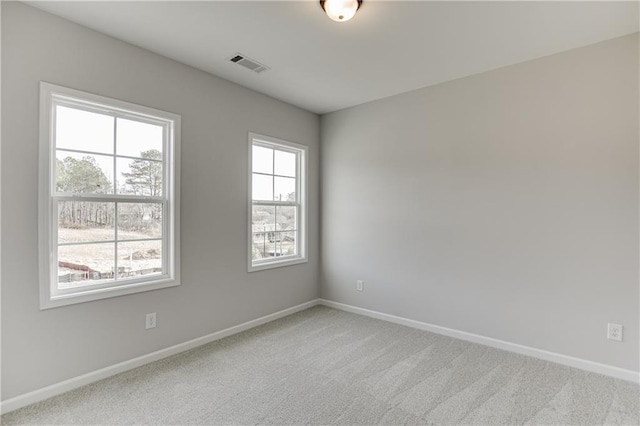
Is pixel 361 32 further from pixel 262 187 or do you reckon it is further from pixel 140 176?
pixel 140 176

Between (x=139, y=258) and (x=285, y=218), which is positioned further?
(x=285, y=218)

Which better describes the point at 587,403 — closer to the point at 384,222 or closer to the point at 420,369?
the point at 420,369

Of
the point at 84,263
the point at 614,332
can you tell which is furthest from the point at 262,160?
the point at 614,332

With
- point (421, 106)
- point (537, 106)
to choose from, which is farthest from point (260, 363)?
point (537, 106)

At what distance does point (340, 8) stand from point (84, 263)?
8.56 ft

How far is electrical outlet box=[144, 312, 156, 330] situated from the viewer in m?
2.69

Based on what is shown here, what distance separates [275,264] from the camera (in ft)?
12.5

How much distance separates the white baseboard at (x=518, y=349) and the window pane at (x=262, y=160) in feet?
6.89

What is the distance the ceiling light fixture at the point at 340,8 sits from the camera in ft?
6.54

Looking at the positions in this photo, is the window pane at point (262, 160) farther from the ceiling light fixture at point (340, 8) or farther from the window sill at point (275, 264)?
the ceiling light fixture at point (340, 8)

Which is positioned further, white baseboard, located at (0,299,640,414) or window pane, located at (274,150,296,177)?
window pane, located at (274,150,296,177)

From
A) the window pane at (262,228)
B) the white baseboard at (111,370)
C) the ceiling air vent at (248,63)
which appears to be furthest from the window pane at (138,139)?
the white baseboard at (111,370)

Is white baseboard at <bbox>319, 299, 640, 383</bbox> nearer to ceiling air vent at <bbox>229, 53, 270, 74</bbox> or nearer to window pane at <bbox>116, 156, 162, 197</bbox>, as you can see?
window pane at <bbox>116, 156, 162, 197</bbox>

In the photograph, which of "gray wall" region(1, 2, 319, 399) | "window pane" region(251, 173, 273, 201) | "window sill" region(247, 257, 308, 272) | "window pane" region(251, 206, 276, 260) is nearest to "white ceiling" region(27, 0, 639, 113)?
"gray wall" region(1, 2, 319, 399)
